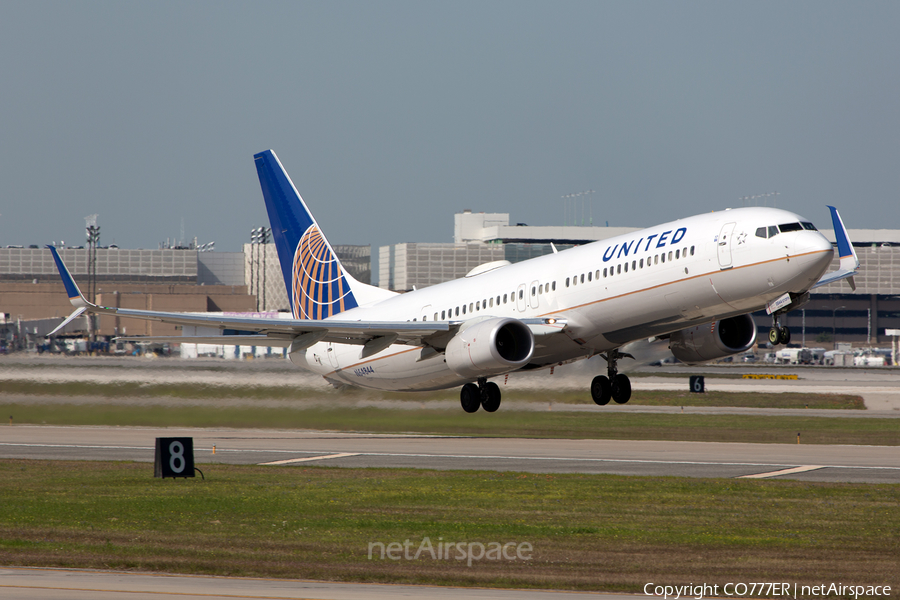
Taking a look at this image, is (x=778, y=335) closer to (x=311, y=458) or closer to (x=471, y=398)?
(x=471, y=398)

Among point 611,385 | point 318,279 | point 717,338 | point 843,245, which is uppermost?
point 318,279

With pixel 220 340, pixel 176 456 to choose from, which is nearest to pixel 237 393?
pixel 220 340

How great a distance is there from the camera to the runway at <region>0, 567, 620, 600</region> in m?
16.7

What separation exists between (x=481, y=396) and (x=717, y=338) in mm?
9084

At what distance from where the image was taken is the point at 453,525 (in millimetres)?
26188

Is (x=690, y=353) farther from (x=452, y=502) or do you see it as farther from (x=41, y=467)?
(x=41, y=467)

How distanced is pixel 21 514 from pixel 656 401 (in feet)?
185

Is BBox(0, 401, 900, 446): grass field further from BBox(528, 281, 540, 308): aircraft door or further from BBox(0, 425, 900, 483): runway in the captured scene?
BBox(528, 281, 540, 308): aircraft door

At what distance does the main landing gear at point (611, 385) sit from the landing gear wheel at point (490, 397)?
3.69 metres

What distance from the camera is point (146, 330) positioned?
136 m

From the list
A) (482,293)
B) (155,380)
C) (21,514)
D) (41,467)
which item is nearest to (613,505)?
(482,293)

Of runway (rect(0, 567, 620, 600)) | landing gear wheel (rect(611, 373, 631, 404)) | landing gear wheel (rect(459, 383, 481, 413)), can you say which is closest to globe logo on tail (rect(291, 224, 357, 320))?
landing gear wheel (rect(459, 383, 481, 413))

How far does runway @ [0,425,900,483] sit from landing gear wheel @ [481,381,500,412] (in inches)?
88.6

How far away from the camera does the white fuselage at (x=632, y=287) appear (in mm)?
31109
